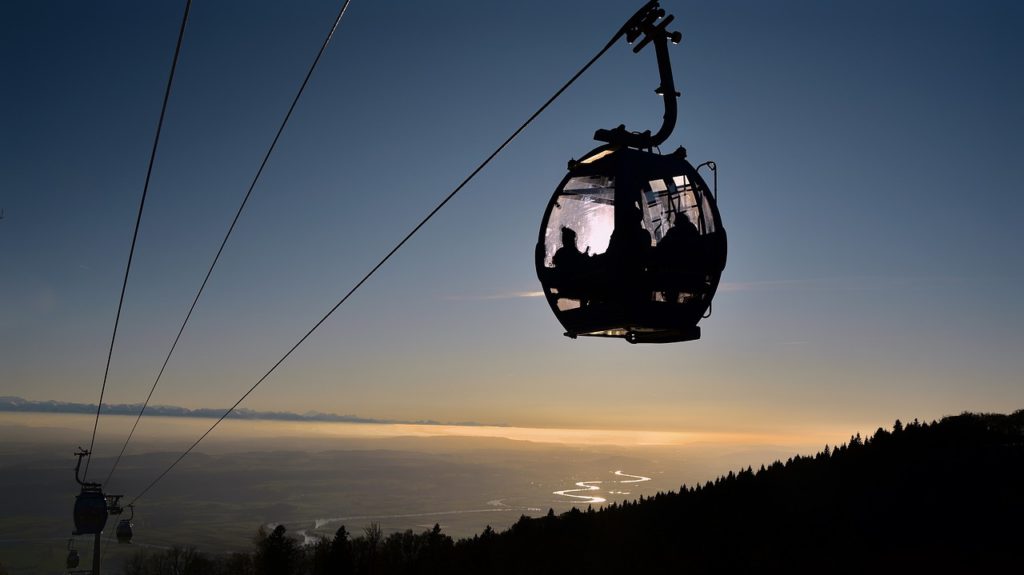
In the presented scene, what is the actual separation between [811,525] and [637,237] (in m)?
78.1

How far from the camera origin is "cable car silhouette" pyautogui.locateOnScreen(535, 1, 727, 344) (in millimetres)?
6422

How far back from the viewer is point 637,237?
21.0 ft

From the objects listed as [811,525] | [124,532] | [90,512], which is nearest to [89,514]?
[90,512]

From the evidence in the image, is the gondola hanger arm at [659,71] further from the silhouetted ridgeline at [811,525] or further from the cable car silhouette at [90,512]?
the silhouetted ridgeline at [811,525]

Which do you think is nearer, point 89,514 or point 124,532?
point 89,514

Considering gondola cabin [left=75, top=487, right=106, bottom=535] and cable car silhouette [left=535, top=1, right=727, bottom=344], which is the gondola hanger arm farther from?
gondola cabin [left=75, top=487, right=106, bottom=535]

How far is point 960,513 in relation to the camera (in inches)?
2699

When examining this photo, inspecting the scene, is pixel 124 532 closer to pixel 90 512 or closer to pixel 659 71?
pixel 90 512

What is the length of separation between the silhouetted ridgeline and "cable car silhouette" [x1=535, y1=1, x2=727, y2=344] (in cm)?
6465

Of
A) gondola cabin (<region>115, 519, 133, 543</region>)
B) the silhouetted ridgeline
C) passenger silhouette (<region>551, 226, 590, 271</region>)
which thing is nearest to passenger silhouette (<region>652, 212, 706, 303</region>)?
passenger silhouette (<region>551, 226, 590, 271</region>)

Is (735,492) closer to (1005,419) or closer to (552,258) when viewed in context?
(1005,419)

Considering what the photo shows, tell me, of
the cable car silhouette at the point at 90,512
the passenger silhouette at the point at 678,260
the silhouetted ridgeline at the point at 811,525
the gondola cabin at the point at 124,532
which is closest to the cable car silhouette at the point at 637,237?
the passenger silhouette at the point at 678,260

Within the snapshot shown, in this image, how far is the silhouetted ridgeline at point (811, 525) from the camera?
65.2 m

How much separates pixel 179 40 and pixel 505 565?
7345 cm
